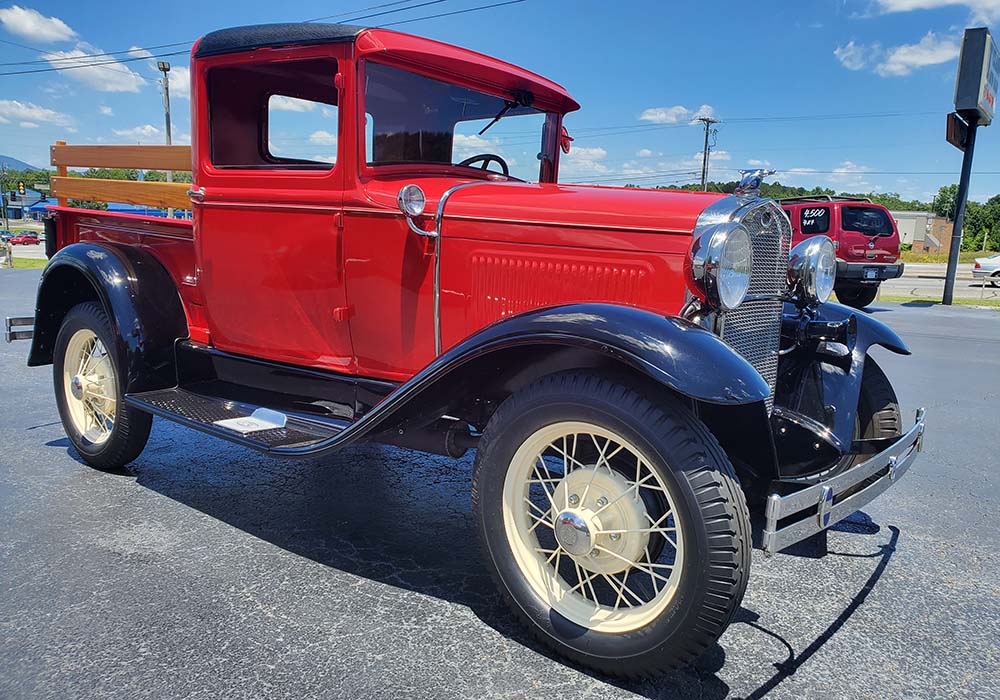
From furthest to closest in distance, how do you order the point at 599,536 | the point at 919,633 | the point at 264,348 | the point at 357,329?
1. the point at 264,348
2. the point at 357,329
3. the point at 919,633
4. the point at 599,536

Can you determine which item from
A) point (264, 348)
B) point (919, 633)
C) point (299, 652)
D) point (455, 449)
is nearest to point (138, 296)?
point (264, 348)

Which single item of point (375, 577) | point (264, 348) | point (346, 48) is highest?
point (346, 48)

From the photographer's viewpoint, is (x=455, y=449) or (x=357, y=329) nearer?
(x=455, y=449)

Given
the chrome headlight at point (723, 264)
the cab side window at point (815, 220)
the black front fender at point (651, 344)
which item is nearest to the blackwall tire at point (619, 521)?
the black front fender at point (651, 344)

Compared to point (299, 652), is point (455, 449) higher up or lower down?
higher up

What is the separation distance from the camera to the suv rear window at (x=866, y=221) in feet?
42.3

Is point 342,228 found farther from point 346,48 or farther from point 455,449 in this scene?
point 455,449

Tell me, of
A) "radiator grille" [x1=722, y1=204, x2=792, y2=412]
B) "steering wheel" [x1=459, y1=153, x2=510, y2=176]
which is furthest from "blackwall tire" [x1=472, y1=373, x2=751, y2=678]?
"steering wheel" [x1=459, y1=153, x2=510, y2=176]

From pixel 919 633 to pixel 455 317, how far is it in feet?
6.44

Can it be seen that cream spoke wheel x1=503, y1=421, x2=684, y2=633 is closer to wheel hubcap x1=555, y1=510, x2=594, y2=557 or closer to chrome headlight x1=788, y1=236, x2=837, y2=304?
wheel hubcap x1=555, y1=510, x2=594, y2=557

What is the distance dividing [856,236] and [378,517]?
1195cm

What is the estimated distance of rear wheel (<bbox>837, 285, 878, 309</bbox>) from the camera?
1310 centimetres

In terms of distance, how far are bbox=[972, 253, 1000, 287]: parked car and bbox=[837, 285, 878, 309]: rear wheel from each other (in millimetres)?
7090

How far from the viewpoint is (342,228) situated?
3039mm
